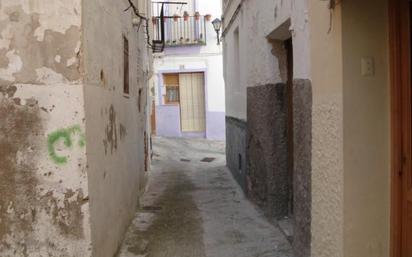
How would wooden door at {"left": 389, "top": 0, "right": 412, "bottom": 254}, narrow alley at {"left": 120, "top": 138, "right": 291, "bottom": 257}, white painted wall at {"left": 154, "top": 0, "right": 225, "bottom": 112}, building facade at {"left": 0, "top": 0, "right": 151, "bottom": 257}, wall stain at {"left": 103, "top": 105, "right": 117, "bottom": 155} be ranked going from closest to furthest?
wooden door at {"left": 389, "top": 0, "right": 412, "bottom": 254} < building facade at {"left": 0, "top": 0, "right": 151, "bottom": 257} < wall stain at {"left": 103, "top": 105, "right": 117, "bottom": 155} < narrow alley at {"left": 120, "top": 138, "right": 291, "bottom": 257} < white painted wall at {"left": 154, "top": 0, "right": 225, "bottom": 112}

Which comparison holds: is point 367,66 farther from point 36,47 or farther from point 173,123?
point 173,123

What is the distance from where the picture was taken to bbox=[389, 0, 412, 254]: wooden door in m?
3.65

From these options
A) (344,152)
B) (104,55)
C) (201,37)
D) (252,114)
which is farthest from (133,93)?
(201,37)

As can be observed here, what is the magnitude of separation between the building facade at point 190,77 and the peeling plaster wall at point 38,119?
16.8 m

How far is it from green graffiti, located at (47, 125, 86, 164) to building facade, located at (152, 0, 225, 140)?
16.9 meters

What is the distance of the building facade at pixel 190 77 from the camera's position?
2138 cm

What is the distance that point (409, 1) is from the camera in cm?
363

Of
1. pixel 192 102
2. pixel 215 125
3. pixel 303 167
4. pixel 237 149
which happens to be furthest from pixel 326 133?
pixel 192 102

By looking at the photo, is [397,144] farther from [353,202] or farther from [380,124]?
[353,202]

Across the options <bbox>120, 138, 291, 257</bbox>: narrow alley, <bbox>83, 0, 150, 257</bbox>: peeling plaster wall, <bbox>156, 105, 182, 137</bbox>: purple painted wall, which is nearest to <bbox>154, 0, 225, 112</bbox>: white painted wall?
<bbox>156, 105, 182, 137</bbox>: purple painted wall

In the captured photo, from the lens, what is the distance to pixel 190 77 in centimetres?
2202

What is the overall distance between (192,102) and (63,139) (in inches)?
696

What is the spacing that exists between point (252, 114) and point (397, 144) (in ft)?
15.3

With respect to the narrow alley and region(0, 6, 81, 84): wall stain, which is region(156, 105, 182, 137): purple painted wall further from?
region(0, 6, 81, 84): wall stain
